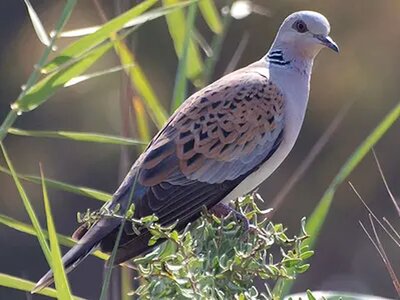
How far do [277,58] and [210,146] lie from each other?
39 cm

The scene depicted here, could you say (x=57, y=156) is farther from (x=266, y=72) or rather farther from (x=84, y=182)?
(x=266, y=72)

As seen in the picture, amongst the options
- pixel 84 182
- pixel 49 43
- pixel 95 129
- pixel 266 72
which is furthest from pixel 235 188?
pixel 84 182

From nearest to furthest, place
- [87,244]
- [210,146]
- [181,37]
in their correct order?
[87,244]
[181,37]
[210,146]

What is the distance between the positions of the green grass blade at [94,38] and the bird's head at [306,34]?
113cm

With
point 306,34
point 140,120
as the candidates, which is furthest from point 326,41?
point 140,120

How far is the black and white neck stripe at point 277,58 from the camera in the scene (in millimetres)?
4004

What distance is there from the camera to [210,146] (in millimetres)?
3824

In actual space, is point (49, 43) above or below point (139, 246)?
above

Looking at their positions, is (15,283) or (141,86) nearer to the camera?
(15,283)

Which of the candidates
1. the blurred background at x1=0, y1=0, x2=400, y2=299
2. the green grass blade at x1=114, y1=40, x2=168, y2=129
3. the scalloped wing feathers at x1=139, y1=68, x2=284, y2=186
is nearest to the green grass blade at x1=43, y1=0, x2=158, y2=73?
the green grass blade at x1=114, y1=40, x2=168, y2=129

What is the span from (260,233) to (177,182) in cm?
110

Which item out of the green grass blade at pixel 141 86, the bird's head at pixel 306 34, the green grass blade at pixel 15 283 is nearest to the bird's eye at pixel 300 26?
the bird's head at pixel 306 34

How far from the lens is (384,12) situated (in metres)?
9.70

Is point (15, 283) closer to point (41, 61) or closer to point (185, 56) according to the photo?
point (41, 61)
